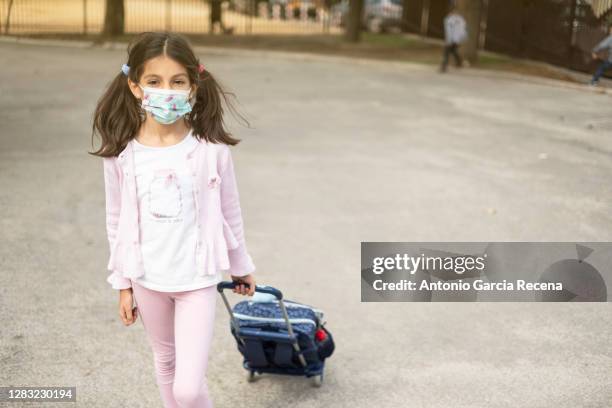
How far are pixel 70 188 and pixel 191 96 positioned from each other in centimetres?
595

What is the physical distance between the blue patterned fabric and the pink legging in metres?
1.02

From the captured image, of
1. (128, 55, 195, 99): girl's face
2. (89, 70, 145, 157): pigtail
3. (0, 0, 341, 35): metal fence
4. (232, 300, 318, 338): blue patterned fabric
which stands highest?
(128, 55, 195, 99): girl's face

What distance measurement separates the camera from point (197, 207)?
12.0 feet

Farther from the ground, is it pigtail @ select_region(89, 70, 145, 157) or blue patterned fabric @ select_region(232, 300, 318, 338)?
pigtail @ select_region(89, 70, 145, 157)

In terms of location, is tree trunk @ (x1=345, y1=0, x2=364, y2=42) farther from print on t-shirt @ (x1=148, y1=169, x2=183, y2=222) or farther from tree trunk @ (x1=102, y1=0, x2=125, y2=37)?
print on t-shirt @ (x1=148, y1=169, x2=183, y2=222)

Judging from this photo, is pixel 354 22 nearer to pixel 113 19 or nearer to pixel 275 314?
pixel 113 19

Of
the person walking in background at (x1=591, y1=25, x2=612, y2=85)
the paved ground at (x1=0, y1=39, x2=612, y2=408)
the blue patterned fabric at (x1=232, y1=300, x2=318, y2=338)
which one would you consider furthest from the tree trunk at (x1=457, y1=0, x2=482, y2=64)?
the blue patterned fabric at (x1=232, y1=300, x2=318, y2=338)

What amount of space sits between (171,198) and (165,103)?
401 mm

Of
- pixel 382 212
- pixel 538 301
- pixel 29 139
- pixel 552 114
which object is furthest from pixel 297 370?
pixel 552 114

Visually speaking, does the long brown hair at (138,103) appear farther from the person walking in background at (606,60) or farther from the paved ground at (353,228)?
the person walking in background at (606,60)

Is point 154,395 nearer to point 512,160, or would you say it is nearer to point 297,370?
point 297,370

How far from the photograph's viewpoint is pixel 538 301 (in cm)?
646

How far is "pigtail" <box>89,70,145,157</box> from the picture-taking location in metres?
3.70

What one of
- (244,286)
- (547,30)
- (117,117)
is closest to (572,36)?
(547,30)
